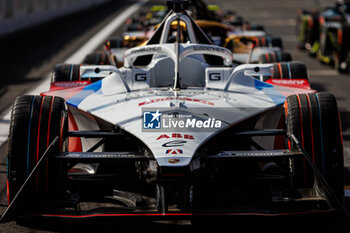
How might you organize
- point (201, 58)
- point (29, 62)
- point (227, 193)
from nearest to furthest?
point (227, 193)
point (201, 58)
point (29, 62)

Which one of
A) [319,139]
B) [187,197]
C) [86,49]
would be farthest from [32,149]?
[86,49]

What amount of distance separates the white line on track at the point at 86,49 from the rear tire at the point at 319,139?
3963 mm

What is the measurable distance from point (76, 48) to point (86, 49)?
0.46 meters

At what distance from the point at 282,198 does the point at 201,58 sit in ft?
7.53

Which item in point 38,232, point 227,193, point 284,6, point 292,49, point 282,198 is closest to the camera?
point 282,198

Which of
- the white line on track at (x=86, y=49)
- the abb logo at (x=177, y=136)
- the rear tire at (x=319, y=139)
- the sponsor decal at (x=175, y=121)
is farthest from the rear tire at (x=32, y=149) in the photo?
the white line on track at (x=86, y=49)

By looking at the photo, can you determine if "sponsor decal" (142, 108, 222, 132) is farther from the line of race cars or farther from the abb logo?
the line of race cars

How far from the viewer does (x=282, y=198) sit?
427 cm

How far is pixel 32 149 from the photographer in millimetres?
4484

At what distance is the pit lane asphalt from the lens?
15.2 feet

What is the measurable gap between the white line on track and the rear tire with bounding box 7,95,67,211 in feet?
9.51

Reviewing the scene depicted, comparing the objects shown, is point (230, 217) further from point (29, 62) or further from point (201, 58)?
point (29, 62)

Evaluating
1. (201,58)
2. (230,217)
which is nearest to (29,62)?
(201,58)

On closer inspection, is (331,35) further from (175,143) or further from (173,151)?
(173,151)
